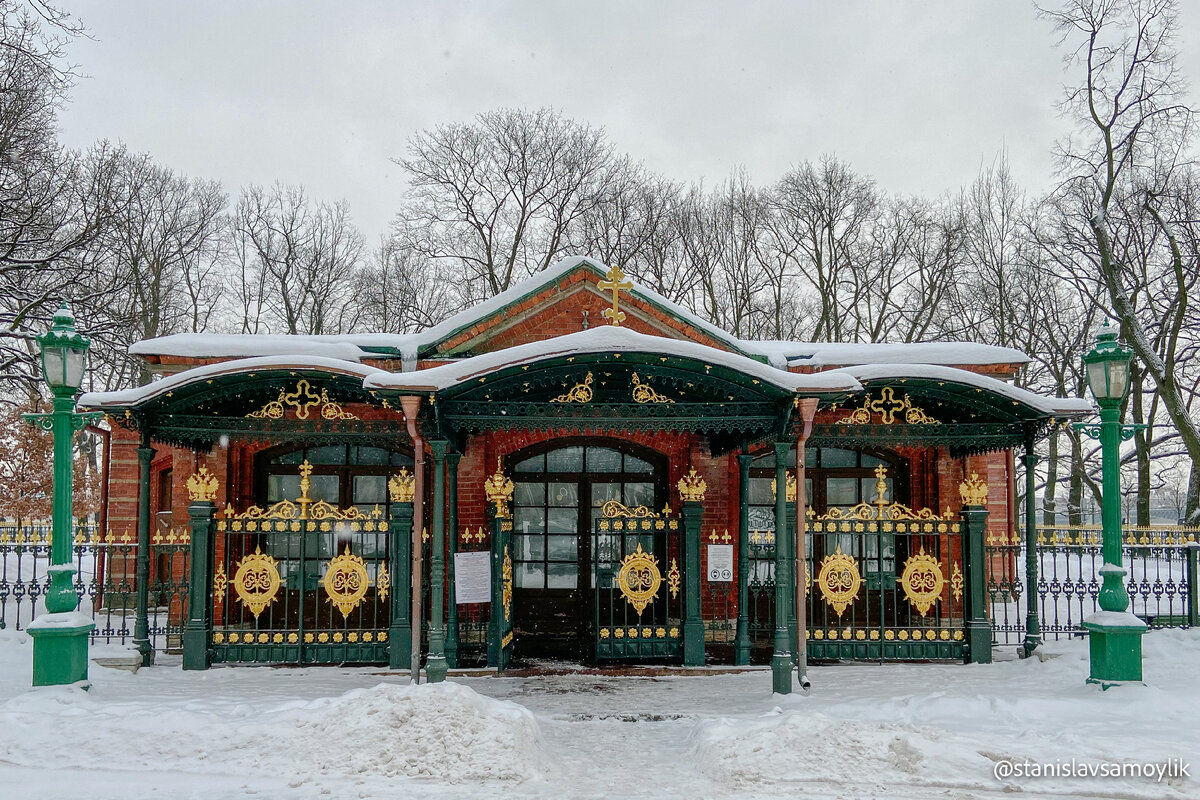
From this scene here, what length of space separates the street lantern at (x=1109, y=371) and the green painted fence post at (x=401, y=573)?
280 inches

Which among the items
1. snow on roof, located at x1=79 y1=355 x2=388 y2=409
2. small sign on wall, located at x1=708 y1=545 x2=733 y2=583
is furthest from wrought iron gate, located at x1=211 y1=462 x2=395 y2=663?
small sign on wall, located at x1=708 y1=545 x2=733 y2=583

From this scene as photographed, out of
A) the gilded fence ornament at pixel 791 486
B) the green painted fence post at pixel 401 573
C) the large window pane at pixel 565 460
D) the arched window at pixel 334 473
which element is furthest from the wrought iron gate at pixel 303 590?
the gilded fence ornament at pixel 791 486

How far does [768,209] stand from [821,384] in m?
23.9

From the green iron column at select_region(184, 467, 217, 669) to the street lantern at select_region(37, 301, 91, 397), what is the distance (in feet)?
6.05

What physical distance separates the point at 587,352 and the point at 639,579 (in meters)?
3.21

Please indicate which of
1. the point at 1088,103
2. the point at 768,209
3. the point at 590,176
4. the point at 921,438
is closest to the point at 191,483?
the point at 921,438

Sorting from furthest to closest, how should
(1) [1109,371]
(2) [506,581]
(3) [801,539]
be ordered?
1. (2) [506,581]
2. (3) [801,539]
3. (1) [1109,371]

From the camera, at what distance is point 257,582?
968 centimetres

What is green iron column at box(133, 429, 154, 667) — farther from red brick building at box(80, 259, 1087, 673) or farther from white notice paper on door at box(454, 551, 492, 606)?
white notice paper on door at box(454, 551, 492, 606)

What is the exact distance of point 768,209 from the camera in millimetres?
30766

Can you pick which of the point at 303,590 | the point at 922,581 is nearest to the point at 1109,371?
the point at 922,581

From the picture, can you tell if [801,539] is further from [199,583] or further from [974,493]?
[199,583]

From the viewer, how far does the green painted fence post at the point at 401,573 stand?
948cm

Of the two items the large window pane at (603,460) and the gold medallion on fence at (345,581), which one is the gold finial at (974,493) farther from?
the gold medallion on fence at (345,581)
